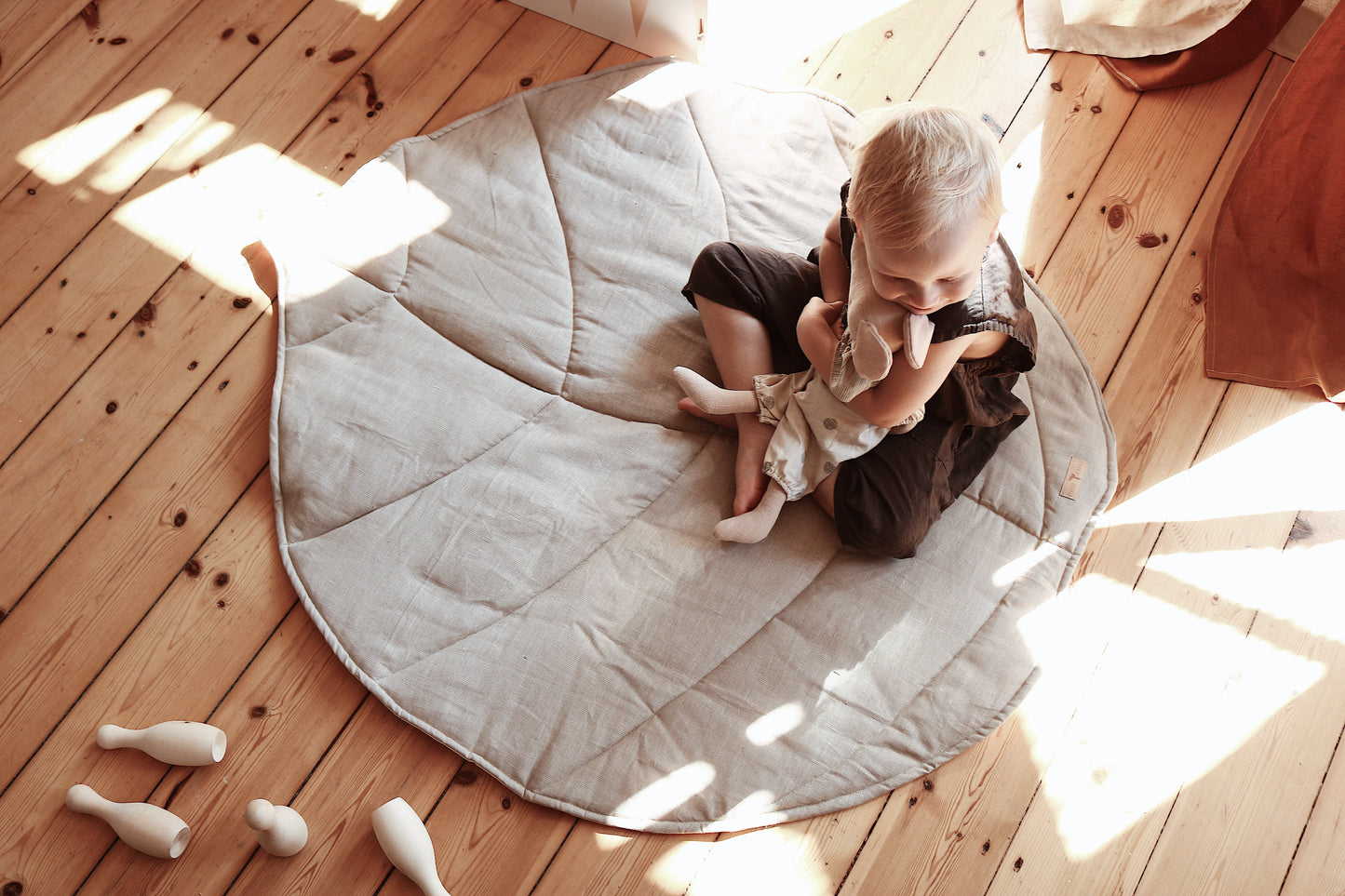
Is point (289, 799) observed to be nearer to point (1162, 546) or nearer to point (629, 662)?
point (629, 662)

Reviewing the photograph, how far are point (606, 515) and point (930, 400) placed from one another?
451 millimetres

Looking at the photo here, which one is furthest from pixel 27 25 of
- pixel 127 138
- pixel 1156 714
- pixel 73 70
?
pixel 1156 714

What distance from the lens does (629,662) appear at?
3.96 feet

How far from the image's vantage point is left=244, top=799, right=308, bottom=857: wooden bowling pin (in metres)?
1.07

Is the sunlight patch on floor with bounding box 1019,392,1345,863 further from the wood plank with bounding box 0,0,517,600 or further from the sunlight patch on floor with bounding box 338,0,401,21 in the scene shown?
the sunlight patch on floor with bounding box 338,0,401,21

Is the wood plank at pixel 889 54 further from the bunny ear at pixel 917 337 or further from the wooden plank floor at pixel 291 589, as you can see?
the bunny ear at pixel 917 337

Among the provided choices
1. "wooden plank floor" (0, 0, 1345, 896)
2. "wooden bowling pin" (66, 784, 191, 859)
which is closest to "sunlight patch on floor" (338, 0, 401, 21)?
"wooden plank floor" (0, 0, 1345, 896)

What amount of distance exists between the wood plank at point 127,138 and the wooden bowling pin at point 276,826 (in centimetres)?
92

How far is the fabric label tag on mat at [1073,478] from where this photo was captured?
51.8 inches

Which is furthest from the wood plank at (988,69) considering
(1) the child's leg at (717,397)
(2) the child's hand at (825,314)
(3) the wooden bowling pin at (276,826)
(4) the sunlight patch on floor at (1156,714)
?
(3) the wooden bowling pin at (276,826)

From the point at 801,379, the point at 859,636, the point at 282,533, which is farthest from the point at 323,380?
the point at 859,636

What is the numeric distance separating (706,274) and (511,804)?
0.74 metres

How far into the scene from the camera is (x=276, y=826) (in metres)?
1.09

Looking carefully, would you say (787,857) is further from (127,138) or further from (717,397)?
(127,138)
